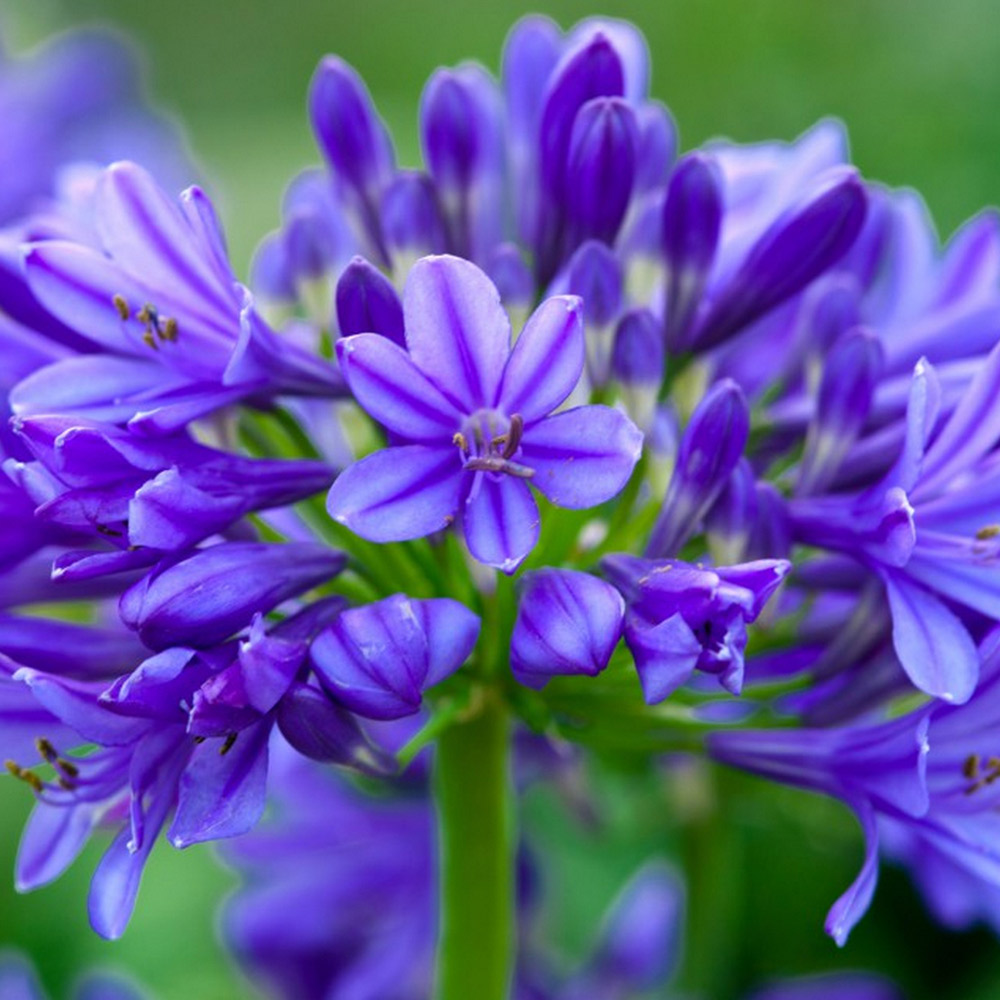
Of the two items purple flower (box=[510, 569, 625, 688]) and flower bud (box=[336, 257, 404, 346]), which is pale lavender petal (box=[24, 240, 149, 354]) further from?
purple flower (box=[510, 569, 625, 688])

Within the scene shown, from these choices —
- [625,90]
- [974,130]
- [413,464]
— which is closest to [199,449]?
[413,464]

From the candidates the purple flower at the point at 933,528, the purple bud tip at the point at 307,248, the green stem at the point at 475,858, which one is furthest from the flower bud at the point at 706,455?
the purple bud tip at the point at 307,248

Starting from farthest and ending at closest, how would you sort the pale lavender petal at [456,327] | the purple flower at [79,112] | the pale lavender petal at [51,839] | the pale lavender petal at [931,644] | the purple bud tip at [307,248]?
the purple flower at [79,112] → the purple bud tip at [307,248] → the pale lavender petal at [51,839] → the pale lavender petal at [931,644] → the pale lavender petal at [456,327]

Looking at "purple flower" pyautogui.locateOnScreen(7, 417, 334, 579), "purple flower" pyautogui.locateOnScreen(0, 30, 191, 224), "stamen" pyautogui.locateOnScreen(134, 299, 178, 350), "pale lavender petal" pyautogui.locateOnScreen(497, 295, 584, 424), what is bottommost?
"purple flower" pyautogui.locateOnScreen(7, 417, 334, 579)

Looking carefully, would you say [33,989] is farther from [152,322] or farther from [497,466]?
[497,466]

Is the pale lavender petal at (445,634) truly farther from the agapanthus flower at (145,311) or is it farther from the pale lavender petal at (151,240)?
the pale lavender petal at (151,240)

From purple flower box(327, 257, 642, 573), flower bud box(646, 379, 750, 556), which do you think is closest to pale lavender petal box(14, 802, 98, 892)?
purple flower box(327, 257, 642, 573)

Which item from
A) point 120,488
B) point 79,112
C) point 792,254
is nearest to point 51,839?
point 120,488
